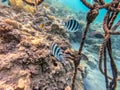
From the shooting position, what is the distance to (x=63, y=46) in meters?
4.32

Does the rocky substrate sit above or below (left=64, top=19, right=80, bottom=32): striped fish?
below

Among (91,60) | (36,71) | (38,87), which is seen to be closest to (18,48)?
(36,71)

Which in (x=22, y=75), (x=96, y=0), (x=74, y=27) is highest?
(x=96, y=0)

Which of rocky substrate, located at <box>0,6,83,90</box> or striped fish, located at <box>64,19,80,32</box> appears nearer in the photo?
rocky substrate, located at <box>0,6,83,90</box>

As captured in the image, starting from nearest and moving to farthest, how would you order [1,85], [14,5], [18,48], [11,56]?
[1,85] → [11,56] → [18,48] → [14,5]

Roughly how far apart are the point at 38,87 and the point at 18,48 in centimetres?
68

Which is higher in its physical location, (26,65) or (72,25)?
(72,25)

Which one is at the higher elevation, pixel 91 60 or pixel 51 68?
pixel 51 68

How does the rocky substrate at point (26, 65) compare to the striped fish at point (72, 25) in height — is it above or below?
below

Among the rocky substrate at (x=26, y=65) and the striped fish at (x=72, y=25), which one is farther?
the striped fish at (x=72, y=25)

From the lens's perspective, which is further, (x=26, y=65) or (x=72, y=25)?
(x=72, y=25)

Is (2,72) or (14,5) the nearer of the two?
(2,72)

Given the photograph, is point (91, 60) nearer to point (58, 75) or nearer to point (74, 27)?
point (74, 27)

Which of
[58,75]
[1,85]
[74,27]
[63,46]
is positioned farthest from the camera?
[63,46]
